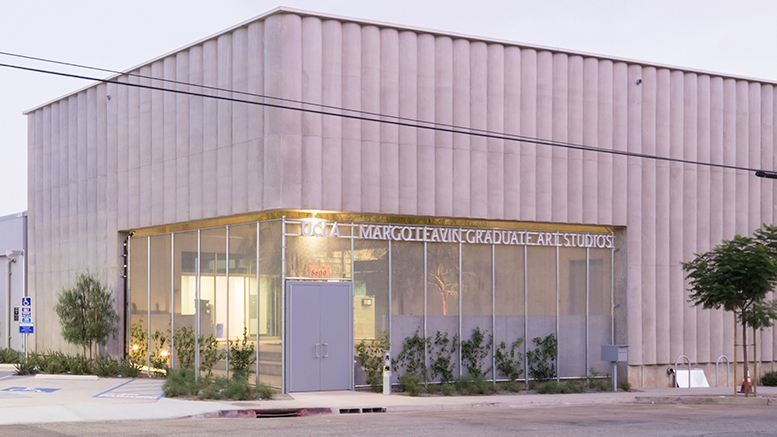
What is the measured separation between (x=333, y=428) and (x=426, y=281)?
928 centimetres

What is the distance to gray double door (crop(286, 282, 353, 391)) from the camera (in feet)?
76.7

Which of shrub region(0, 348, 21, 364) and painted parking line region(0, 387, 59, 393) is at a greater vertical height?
painted parking line region(0, 387, 59, 393)

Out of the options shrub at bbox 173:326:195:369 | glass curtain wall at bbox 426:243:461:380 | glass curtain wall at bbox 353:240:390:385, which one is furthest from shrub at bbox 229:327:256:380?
glass curtain wall at bbox 426:243:461:380

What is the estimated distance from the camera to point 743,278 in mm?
25203

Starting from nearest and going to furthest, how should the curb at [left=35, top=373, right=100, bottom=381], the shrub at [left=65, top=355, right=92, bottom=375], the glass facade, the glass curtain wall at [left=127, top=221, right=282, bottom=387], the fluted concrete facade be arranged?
1. the fluted concrete facade
2. the glass curtain wall at [left=127, top=221, right=282, bottom=387]
3. the glass facade
4. the curb at [left=35, top=373, right=100, bottom=381]
5. the shrub at [left=65, top=355, right=92, bottom=375]

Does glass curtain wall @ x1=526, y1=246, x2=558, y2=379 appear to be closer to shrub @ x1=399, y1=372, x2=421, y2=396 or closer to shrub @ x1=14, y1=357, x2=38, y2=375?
shrub @ x1=399, y1=372, x2=421, y2=396

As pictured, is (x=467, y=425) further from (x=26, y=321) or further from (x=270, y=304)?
(x=26, y=321)

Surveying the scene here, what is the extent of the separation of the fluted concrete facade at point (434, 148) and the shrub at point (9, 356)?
5.37ft

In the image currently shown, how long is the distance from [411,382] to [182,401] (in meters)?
6.26

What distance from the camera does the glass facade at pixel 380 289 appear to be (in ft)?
78.6

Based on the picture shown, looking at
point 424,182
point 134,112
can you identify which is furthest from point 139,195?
point 424,182

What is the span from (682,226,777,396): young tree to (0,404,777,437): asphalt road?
481 centimetres

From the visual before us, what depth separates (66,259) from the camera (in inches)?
1302

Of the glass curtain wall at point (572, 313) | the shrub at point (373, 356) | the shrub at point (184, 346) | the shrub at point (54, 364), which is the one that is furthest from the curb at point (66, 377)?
the glass curtain wall at point (572, 313)
